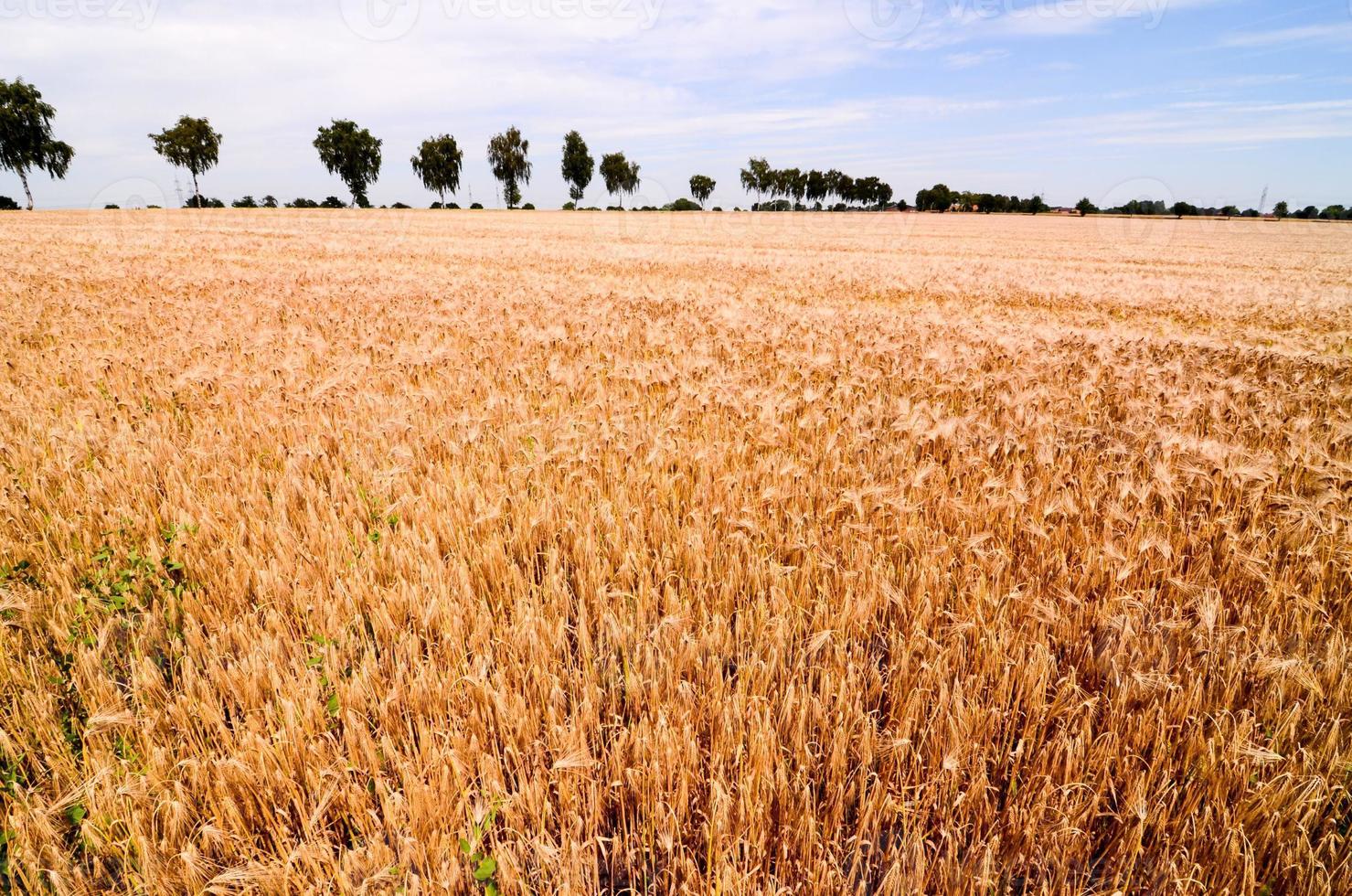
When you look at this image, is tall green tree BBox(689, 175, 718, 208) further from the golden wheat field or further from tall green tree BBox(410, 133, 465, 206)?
the golden wheat field

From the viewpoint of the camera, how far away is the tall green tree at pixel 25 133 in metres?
71.8

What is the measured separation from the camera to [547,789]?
5.49 feet

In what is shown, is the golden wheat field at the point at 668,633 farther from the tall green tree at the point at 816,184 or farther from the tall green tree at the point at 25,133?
the tall green tree at the point at 816,184

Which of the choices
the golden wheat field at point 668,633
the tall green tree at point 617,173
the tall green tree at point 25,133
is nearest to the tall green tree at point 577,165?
the tall green tree at point 617,173

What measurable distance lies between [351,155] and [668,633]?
119m

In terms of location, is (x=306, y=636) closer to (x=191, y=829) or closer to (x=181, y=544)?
(x=191, y=829)

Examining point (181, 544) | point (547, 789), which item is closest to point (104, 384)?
point (181, 544)

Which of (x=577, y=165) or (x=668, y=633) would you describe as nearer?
(x=668, y=633)

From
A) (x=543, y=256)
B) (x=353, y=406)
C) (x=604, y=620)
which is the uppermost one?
(x=543, y=256)

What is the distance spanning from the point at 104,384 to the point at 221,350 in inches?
47.9

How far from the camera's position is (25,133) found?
240 feet

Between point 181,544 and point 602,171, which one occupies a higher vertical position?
point 602,171

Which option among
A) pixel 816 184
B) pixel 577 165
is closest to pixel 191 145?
pixel 577 165

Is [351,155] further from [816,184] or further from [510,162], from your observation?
[816,184]
